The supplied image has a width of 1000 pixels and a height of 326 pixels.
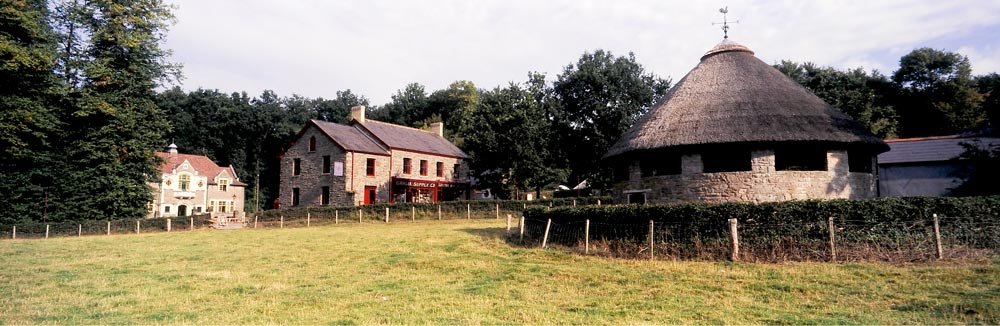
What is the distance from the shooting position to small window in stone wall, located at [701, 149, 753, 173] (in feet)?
65.6

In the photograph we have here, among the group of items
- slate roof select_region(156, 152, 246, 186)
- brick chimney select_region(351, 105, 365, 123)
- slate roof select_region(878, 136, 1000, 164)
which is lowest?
slate roof select_region(878, 136, 1000, 164)

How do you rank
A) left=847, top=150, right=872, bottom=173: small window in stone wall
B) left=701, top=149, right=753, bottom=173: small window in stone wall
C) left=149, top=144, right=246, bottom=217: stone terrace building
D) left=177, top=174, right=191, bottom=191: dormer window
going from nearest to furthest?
left=701, top=149, right=753, bottom=173: small window in stone wall → left=847, top=150, right=872, bottom=173: small window in stone wall → left=149, top=144, right=246, bottom=217: stone terrace building → left=177, top=174, right=191, bottom=191: dormer window

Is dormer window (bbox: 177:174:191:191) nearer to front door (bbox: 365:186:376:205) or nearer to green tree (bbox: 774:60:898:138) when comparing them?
front door (bbox: 365:186:376:205)

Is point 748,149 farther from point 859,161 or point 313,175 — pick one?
point 313,175

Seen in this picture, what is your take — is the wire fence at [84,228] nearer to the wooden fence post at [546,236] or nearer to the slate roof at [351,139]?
the slate roof at [351,139]

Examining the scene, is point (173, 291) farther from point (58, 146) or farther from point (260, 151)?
point (260, 151)

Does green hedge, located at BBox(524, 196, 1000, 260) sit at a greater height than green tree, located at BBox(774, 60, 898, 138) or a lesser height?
lesser

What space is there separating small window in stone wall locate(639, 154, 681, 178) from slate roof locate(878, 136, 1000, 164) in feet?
39.8

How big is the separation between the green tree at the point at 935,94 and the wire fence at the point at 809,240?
120 ft

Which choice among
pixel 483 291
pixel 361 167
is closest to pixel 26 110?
pixel 361 167

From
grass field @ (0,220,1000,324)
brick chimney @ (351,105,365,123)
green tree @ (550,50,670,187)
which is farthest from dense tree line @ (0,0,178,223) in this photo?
green tree @ (550,50,670,187)

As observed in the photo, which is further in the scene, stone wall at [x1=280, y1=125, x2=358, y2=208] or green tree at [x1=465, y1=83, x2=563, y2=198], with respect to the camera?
stone wall at [x1=280, y1=125, x2=358, y2=208]

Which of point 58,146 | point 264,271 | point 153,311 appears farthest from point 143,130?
point 153,311

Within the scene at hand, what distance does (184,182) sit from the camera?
52406mm
